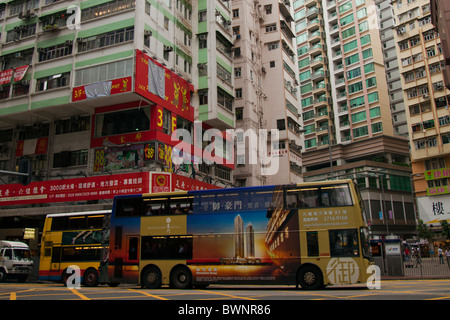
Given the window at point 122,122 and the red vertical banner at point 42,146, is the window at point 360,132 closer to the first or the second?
the window at point 122,122

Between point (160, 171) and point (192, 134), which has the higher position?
point (192, 134)

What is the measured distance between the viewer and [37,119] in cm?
3406

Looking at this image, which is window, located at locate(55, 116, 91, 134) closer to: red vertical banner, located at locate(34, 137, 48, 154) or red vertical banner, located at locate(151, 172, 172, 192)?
red vertical banner, located at locate(34, 137, 48, 154)

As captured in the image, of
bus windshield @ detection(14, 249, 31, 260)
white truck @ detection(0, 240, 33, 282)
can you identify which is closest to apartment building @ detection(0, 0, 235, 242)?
bus windshield @ detection(14, 249, 31, 260)

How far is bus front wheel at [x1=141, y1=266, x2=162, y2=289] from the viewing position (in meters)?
17.4

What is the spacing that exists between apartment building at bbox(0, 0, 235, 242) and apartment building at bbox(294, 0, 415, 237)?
2867cm

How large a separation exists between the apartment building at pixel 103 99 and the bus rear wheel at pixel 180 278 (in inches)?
445

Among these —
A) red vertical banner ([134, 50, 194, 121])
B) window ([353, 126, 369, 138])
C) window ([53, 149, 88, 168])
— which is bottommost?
window ([53, 149, 88, 168])

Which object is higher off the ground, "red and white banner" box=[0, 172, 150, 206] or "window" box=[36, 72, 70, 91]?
"window" box=[36, 72, 70, 91]

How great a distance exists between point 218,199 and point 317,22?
63469mm

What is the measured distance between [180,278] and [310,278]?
5566mm

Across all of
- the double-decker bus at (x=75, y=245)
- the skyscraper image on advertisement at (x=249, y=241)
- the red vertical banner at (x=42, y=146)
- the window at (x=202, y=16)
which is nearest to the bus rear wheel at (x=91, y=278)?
the double-decker bus at (x=75, y=245)

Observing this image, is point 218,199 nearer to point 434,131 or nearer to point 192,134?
point 192,134

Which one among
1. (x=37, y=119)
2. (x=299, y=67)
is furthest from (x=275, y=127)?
(x=299, y=67)
